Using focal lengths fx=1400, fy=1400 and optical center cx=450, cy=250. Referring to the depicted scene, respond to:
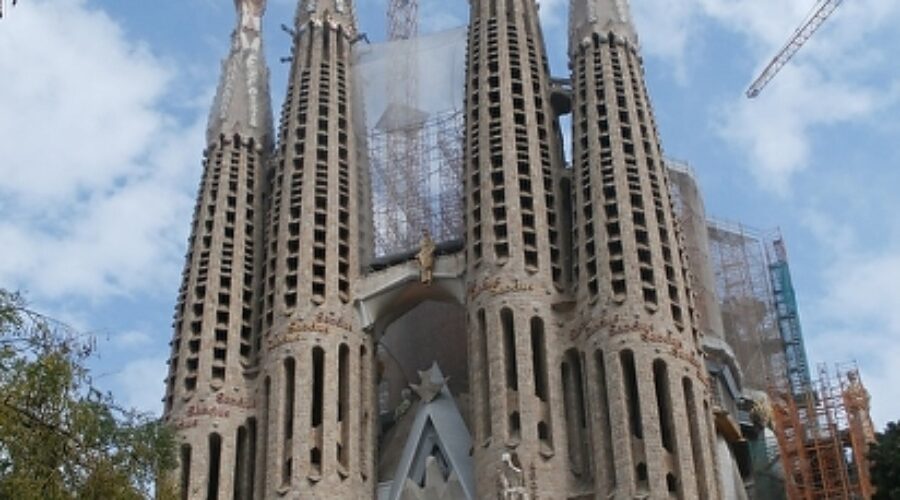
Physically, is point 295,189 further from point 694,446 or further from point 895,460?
point 895,460

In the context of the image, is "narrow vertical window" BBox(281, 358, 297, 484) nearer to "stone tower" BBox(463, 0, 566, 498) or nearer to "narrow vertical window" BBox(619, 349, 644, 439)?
"stone tower" BBox(463, 0, 566, 498)

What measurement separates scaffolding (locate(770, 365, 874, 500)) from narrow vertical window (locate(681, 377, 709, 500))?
7610 millimetres

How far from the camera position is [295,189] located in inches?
1462

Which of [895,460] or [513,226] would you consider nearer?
[895,460]

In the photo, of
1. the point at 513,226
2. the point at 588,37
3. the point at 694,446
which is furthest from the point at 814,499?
the point at 588,37

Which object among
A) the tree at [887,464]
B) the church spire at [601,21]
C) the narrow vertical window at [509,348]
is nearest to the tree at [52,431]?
the tree at [887,464]

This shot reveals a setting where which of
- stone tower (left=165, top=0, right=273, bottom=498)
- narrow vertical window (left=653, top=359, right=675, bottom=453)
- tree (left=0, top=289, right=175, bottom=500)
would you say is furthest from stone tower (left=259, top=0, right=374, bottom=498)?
tree (left=0, top=289, right=175, bottom=500)

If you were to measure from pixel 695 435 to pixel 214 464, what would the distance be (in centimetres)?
1163

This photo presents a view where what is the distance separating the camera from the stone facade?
3078 centimetres

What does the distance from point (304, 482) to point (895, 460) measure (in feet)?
44.1

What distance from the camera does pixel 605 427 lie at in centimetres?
3053

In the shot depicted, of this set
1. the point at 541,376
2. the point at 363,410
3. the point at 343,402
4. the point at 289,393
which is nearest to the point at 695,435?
the point at 541,376

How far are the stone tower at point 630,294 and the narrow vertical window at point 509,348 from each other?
1.57m

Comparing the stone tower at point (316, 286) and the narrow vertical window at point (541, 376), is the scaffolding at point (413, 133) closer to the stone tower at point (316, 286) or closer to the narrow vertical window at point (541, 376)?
the stone tower at point (316, 286)
